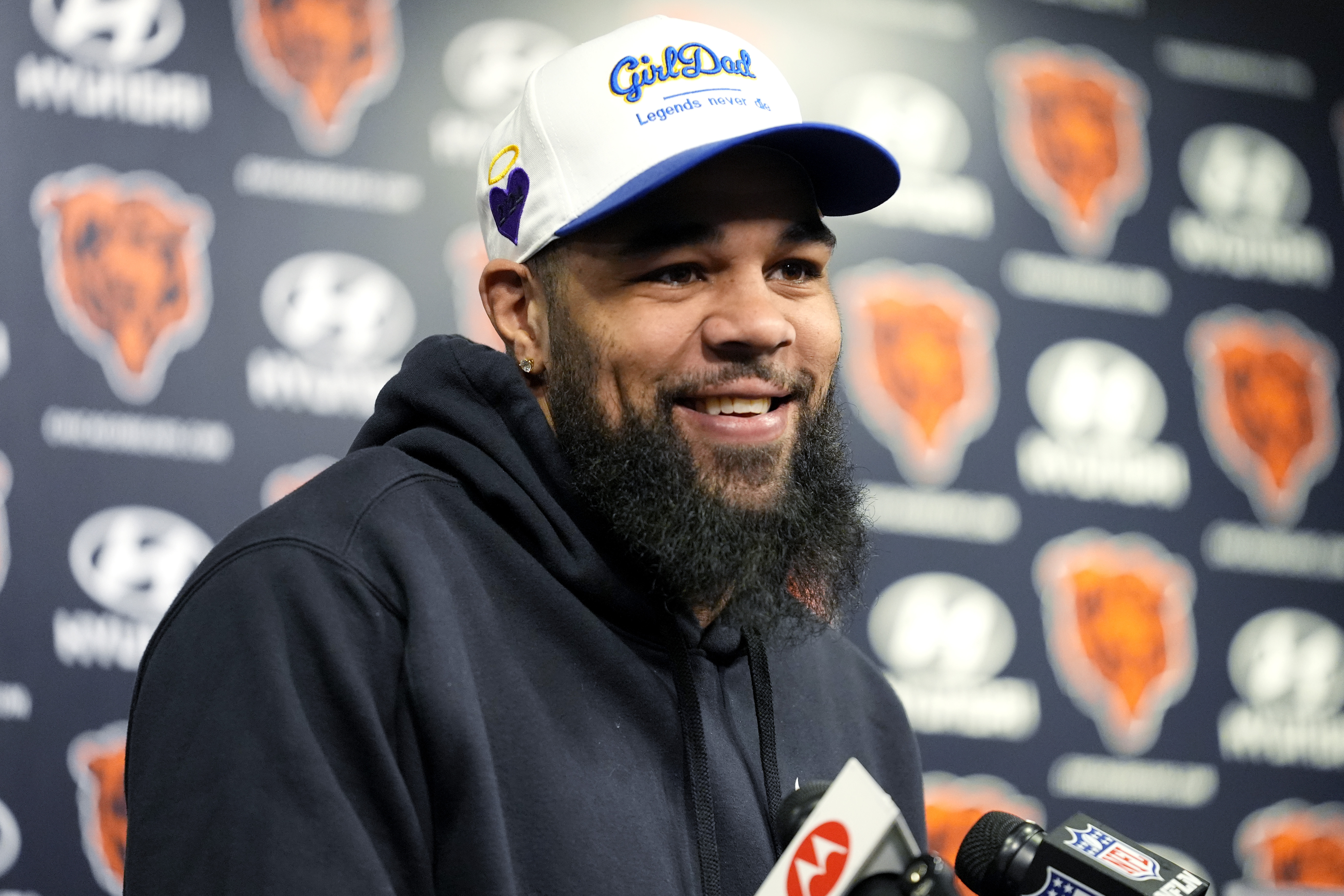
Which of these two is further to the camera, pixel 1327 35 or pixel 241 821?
pixel 1327 35

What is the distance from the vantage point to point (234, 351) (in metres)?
2.18

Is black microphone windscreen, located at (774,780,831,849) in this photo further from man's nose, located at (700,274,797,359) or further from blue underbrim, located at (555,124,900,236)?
blue underbrim, located at (555,124,900,236)

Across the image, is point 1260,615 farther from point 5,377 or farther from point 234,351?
point 5,377

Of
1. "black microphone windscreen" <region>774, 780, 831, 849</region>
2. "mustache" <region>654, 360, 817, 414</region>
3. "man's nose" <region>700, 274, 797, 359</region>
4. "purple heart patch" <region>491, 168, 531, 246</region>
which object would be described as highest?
"purple heart patch" <region>491, 168, 531, 246</region>

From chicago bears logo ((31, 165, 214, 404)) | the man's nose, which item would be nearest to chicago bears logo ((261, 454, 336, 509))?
chicago bears logo ((31, 165, 214, 404))

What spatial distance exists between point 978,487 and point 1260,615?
0.67 meters

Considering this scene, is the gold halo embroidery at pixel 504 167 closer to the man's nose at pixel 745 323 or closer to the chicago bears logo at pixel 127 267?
the man's nose at pixel 745 323

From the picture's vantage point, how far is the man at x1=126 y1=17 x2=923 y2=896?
0.91 metres

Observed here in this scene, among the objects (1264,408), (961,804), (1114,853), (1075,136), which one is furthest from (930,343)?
(1114,853)

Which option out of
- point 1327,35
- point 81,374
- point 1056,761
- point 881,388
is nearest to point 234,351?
point 81,374

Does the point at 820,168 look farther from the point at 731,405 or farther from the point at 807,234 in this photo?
the point at 731,405

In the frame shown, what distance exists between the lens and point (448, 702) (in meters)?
0.96

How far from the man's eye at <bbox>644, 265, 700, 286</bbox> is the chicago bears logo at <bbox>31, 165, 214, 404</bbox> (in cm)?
121

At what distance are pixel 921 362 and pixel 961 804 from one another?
83 centimetres
